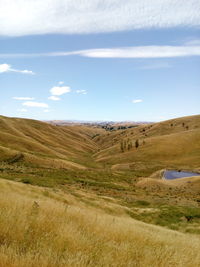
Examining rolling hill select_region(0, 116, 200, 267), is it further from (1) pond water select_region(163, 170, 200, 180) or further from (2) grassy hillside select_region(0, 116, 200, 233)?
(1) pond water select_region(163, 170, 200, 180)

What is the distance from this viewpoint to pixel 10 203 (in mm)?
8641

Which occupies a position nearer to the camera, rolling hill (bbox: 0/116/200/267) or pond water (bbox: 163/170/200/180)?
rolling hill (bbox: 0/116/200/267)

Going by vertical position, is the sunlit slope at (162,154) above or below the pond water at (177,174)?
above

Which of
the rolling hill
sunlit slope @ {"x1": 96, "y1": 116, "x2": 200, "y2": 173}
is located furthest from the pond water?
the rolling hill

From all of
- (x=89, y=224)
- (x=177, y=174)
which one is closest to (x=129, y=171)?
(x=177, y=174)

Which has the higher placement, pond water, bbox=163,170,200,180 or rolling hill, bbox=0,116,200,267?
rolling hill, bbox=0,116,200,267

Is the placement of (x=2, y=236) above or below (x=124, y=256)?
above

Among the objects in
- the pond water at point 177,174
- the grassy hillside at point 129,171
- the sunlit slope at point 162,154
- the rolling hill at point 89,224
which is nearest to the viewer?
the rolling hill at point 89,224

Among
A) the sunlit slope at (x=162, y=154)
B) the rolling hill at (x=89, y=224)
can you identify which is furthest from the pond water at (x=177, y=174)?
the rolling hill at (x=89, y=224)

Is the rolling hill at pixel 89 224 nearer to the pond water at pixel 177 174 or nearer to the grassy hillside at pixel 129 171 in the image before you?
the grassy hillside at pixel 129 171

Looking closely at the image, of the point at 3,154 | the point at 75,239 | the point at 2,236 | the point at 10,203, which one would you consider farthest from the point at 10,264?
the point at 3,154

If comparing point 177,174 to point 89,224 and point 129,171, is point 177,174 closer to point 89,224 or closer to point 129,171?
point 129,171

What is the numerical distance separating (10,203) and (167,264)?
5178 mm

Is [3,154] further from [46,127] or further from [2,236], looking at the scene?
[46,127]
